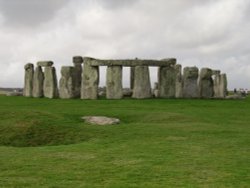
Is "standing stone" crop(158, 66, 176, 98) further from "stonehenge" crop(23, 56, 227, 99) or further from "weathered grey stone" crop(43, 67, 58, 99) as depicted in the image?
"weathered grey stone" crop(43, 67, 58, 99)

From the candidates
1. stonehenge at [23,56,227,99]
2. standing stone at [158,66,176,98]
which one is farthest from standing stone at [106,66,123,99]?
standing stone at [158,66,176,98]

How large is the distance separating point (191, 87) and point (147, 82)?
439 centimetres

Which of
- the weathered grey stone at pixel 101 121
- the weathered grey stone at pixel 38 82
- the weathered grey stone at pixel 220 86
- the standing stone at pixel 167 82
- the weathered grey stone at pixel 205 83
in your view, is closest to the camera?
the weathered grey stone at pixel 101 121

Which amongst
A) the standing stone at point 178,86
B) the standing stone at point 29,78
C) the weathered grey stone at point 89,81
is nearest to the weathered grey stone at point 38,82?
the standing stone at point 29,78

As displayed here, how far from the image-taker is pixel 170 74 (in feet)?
133

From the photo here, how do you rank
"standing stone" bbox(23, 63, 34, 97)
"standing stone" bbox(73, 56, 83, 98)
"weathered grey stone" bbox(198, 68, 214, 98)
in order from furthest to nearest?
1. "standing stone" bbox(23, 63, 34, 97)
2. "weathered grey stone" bbox(198, 68, 214, 98)
3. "standing stone" bbox(73, 56, 83, 98)

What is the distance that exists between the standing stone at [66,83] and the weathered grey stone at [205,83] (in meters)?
10.8

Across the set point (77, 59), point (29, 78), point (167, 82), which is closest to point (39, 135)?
point (167, 82)

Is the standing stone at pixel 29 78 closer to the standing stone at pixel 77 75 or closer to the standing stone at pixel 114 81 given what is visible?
the standing stone at pixel 77 75

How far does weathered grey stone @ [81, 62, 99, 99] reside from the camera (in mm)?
39812

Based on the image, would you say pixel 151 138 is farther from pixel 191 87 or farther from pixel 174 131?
pixel 191 87

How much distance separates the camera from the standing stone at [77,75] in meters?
41.7

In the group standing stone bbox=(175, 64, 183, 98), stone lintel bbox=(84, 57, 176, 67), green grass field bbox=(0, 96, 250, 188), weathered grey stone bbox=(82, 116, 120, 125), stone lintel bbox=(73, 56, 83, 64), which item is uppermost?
stone lintel bbox=(73, 56, 83, 64)

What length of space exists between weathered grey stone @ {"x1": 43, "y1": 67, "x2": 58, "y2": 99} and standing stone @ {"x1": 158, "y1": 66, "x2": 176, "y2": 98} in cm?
888
